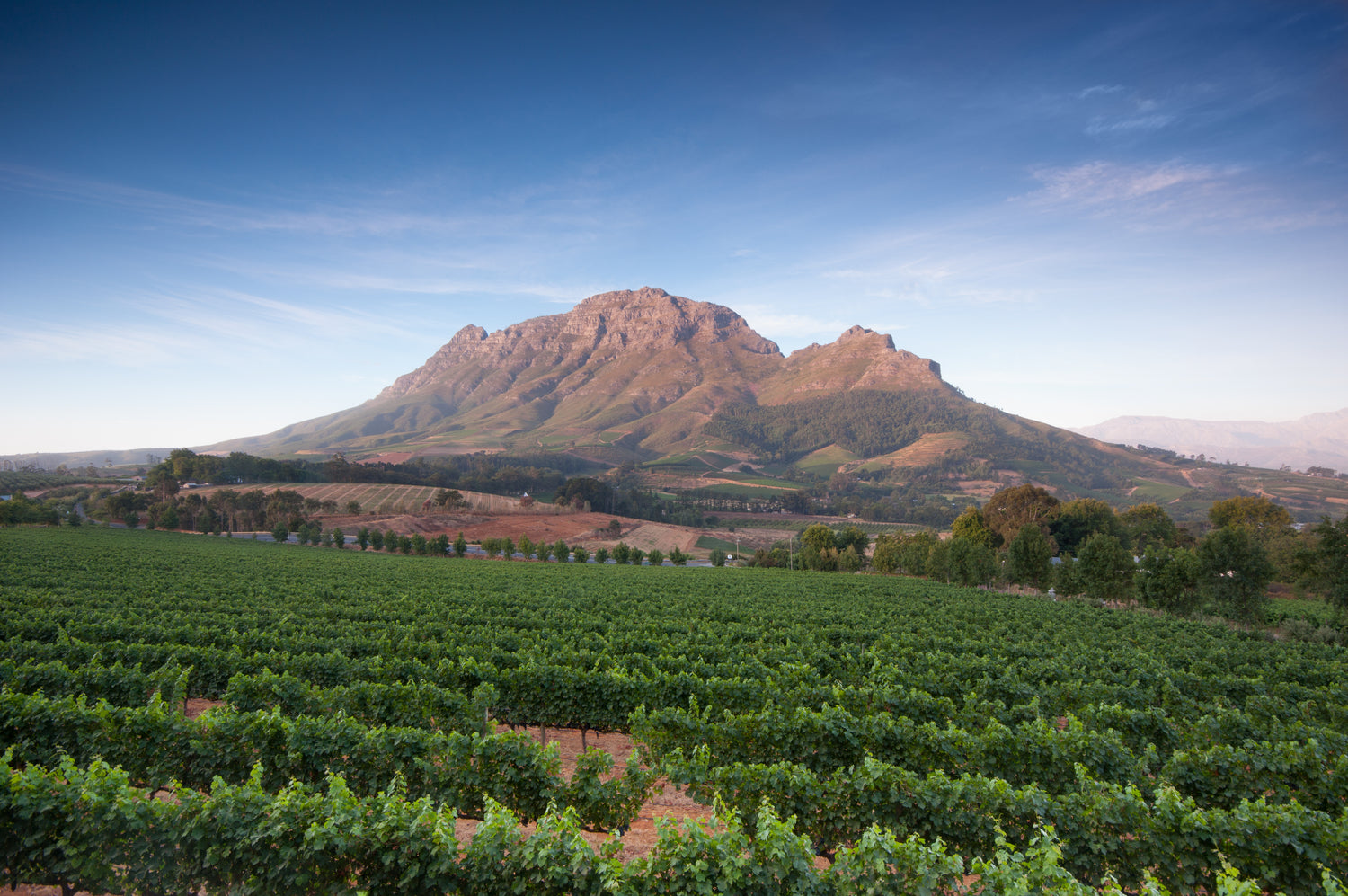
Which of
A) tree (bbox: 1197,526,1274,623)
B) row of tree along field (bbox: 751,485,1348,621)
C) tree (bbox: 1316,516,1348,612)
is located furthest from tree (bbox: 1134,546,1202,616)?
tree (bbox: 1316,516,1348,612)

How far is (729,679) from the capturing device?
16906 mm

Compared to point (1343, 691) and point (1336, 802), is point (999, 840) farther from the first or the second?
point (1343, 691)

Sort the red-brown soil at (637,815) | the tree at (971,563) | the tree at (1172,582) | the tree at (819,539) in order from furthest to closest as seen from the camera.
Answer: the tree at (819,539)
the tree at (971,563)
the tree at (1172,582)
the red-brown soil at (637,815)

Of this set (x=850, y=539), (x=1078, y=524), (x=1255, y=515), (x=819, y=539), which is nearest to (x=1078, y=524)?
(x=1078, y=524)

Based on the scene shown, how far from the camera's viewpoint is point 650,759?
12.8m

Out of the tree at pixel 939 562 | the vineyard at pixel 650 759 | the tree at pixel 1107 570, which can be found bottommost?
the tree at pixel 939 562

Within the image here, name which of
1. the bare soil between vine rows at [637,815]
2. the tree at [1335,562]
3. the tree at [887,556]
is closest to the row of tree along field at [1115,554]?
the tree at [1335,562]

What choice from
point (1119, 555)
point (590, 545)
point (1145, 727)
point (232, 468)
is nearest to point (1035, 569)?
point (1119, 555)

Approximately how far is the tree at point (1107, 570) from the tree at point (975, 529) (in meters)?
24.9

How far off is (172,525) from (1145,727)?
443 ft

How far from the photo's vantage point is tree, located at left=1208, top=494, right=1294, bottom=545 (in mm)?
81188

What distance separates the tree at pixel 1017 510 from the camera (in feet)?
261

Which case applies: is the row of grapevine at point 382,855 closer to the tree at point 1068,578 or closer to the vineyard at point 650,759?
the vineyard at point 650,759

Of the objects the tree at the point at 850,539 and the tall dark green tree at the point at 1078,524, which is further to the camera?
the tree at the point at 850,539
